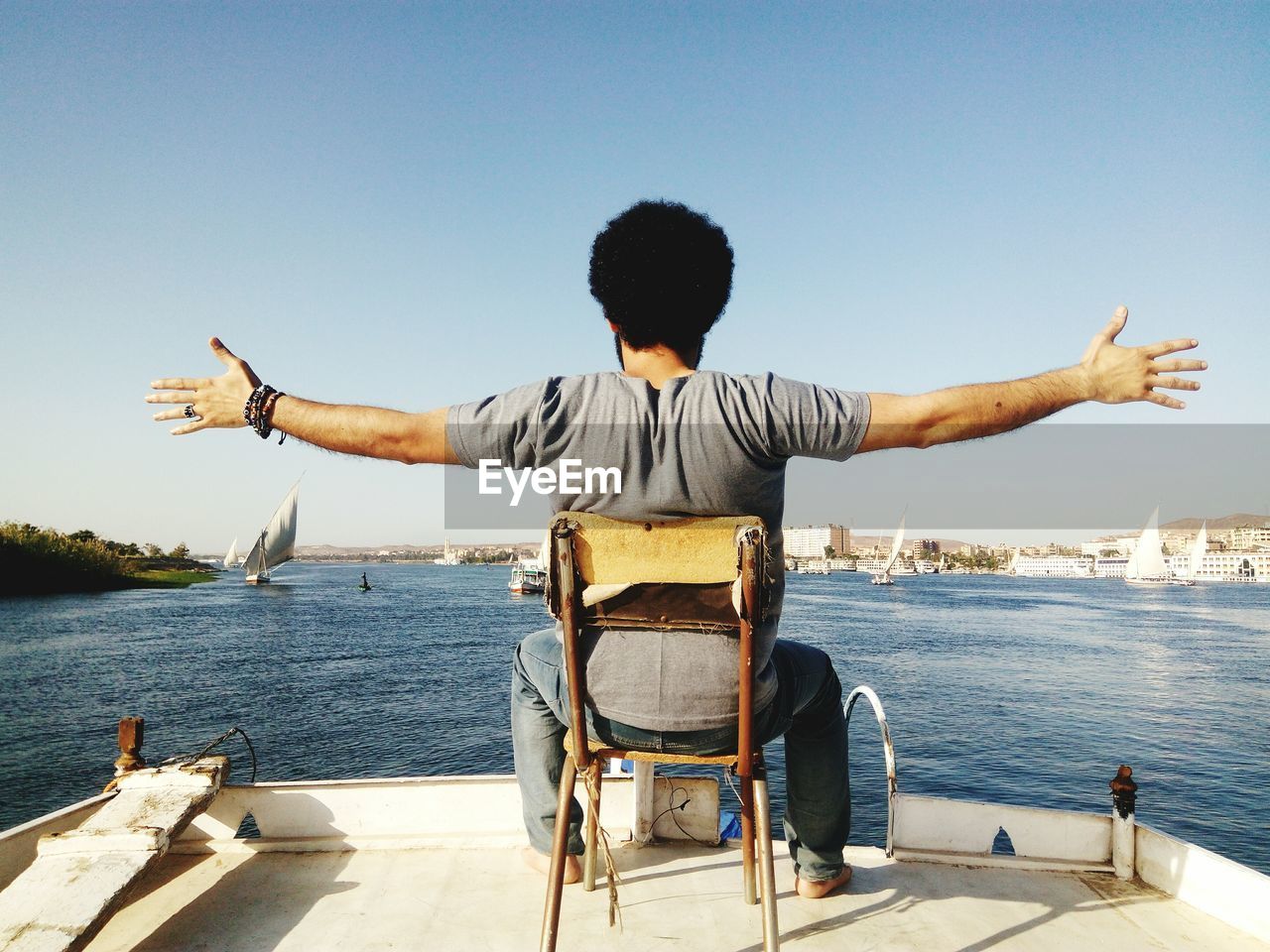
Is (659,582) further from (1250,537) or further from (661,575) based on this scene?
(1250,537)

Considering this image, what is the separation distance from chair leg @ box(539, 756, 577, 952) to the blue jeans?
0.20 metres

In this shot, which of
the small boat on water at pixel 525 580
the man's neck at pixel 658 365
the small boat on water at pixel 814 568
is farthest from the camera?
the small boat on water at pixel 814 568

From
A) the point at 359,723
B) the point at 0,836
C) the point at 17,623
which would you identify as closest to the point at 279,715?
the point at 359,723

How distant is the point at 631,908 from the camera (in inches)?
94.0

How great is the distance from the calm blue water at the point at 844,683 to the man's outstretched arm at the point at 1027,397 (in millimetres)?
13031

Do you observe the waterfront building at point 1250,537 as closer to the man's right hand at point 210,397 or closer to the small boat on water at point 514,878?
the small boat on water at point 514,878

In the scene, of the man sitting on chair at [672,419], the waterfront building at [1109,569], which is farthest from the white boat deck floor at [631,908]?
the waterfront building at [1109,569]

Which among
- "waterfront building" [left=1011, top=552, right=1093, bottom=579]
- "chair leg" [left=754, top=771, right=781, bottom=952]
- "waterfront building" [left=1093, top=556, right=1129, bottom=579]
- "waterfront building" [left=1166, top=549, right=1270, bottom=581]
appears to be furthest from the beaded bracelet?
"waterfront building" [left=1011, top=552, right=1093, bottom=579]

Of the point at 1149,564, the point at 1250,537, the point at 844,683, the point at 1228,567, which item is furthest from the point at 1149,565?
the point at 844,683

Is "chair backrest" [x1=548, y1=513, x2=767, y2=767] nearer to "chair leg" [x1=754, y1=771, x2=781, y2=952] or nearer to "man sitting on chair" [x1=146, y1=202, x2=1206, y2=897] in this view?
"man sitting on chair" [x1=146, y1=202, x2=1206, y2=897]

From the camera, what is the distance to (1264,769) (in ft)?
57.6

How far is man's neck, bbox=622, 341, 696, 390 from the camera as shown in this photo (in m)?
1.67

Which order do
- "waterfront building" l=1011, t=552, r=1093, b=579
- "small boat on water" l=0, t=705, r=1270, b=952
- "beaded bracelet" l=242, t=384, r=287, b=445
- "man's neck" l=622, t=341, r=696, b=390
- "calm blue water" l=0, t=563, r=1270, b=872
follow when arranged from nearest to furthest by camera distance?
"beaded bracelet" l=242, t=384, r=287, b=445 → "man's neck" l=622, t=341, r=696, b=390 → "small boat on water" l=0, t=705, r=1270, b=952 → "calm blue water" l=0, t=563, r=1270, b=872 → "waterfront building" l=1011, t=552, r=1093, b=579

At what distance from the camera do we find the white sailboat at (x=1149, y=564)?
326 ft
